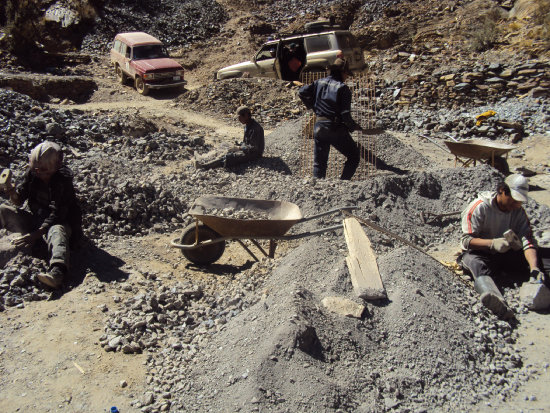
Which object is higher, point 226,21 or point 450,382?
point 226,21

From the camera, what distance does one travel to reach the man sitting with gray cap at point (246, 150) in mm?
8195

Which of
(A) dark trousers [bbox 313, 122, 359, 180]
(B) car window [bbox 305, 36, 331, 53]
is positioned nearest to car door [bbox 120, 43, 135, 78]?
(B) car window [bbox 305, 36, 331, 53]

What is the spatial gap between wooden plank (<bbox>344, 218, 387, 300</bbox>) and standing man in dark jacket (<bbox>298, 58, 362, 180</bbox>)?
2.19 meters

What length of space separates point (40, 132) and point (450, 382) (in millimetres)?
8015

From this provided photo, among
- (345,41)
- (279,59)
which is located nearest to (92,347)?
(279,59)

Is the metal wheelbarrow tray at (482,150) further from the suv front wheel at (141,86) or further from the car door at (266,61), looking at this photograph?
the suv front wheel at (141,86)

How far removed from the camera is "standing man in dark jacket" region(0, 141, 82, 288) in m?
5.20

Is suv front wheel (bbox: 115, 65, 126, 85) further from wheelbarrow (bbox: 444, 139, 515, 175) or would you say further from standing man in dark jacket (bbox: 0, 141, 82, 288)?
standing man in dark jacket (bbox: 0, 141, 82, 288)

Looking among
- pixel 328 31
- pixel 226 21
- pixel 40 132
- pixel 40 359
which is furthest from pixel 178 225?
pixel 226 21

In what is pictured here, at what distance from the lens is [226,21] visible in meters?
23.3

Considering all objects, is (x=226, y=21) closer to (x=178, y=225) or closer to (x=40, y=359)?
(x=178, y=225)

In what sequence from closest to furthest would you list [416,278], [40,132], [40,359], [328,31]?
[40,359] → [416,278] → [40,132] → [328,31]

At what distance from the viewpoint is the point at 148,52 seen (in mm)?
16547

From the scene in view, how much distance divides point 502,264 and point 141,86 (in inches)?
536
